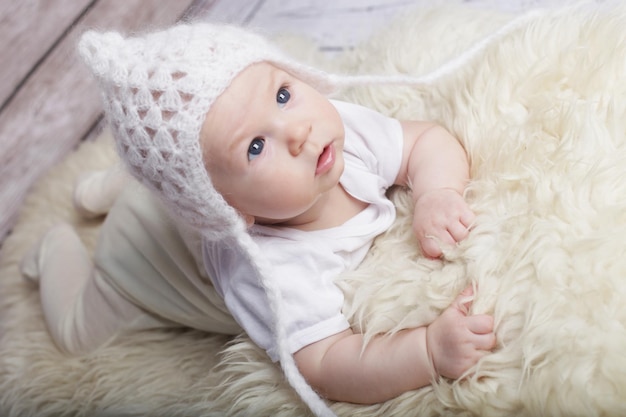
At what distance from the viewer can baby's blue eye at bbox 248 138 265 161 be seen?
807 mm

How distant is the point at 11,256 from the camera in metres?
1.37

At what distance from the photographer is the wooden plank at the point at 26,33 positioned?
1554 mm

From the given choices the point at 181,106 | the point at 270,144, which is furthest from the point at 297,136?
the point at 181,106

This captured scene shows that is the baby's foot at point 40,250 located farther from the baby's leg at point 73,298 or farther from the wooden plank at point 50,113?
the wooden plank at point 50,113

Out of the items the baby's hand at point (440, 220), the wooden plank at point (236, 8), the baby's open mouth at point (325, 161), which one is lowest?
the baby's hand at point (440, 220)

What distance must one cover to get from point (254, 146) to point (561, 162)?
1.23ft

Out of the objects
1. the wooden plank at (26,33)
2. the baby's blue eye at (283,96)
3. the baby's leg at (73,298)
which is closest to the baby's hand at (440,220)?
the baby's blue eye at (283,96)

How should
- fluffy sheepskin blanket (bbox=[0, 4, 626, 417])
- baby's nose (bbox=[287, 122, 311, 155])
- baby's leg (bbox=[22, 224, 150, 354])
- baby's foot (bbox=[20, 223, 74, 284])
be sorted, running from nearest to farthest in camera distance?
fluffy sheepskin blanket (bbox=[0, 4, 626, 417]) → baby's nose (bbox=[287, 122, 311, 155]) → baby's leg (bbox=[22, 224, 150, 354]) → baby's foot (bbox=[20, 223, 74, 284])

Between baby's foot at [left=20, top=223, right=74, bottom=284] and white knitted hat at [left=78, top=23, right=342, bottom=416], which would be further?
baby's foot at [left=20, top=223, right=74, bottom=284]

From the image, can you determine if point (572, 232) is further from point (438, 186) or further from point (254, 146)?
point (254, 146)

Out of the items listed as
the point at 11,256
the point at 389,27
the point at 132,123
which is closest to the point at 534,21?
the point at 389,27

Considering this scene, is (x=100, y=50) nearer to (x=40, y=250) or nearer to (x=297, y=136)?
(x=297, y=136)

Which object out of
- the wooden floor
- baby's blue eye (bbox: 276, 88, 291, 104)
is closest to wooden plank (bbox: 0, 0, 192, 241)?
the wooden floor

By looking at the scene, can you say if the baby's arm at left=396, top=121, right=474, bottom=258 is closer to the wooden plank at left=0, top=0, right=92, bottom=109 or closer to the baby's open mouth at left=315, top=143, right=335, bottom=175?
the baby's open mouth at left=315, top=143, right=335, bottom=175
